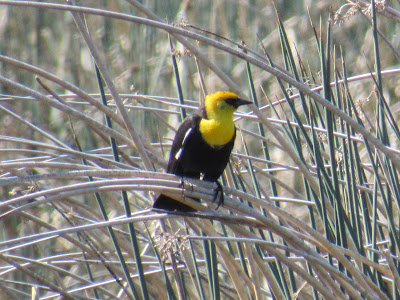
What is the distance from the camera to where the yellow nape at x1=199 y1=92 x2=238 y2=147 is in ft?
6.55

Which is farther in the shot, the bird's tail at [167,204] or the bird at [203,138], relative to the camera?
the bird at [203,138]

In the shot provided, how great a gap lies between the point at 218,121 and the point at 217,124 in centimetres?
1

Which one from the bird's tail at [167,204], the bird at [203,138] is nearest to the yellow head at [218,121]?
the bird at [203,138]

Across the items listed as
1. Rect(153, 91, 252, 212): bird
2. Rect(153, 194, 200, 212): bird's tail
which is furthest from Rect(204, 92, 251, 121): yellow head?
Rect(153, 194, 200, 212): bird's tail

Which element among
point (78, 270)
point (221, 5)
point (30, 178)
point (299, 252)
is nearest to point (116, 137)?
point (30, 178)

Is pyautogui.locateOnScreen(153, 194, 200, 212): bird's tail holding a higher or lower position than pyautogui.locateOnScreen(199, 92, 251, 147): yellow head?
lower

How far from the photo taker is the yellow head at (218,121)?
2.00 m

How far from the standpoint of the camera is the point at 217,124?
2.03 meters

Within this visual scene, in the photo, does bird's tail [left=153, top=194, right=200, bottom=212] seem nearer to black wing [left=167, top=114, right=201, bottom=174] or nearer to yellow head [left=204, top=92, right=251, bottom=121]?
black wing [left=167, top=114, right=201, bottom=174]

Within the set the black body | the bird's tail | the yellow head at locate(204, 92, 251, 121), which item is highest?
the yellow head at locate(204, 92, 251, 121)

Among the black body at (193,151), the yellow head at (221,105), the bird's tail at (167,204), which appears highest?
the yellow head at (221,105)

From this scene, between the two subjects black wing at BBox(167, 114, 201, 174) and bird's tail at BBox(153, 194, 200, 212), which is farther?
black wing at BBox(167, 114, 201, 174)

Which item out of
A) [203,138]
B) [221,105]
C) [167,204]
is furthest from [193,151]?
[167,204]

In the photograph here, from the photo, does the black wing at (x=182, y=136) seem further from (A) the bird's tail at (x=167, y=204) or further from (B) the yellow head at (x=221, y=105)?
(A) the bird's tail at (x=167, y=204)
